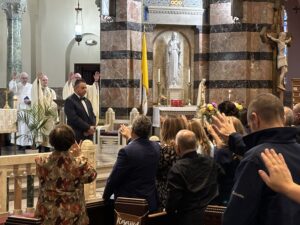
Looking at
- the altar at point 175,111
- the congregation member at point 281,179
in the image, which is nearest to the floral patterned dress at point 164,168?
the congregation member at point 281,179

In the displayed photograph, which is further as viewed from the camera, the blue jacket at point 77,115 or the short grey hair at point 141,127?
the blue jacket at point 77,115

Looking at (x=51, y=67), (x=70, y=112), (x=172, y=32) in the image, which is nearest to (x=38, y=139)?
(x=70, y=112)

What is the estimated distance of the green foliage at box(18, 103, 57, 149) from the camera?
11.3 metres

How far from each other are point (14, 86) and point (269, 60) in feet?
19.8

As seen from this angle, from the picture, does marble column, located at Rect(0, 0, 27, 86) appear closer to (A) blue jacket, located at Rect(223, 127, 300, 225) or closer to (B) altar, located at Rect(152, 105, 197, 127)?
(B) altar, located at Rect(152, 105, 197, 127)

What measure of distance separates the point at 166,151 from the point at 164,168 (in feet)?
0.54

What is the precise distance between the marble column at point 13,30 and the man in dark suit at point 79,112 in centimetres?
838

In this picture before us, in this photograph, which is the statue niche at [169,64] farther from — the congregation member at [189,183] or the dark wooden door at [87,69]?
the congregation member at [189,183]

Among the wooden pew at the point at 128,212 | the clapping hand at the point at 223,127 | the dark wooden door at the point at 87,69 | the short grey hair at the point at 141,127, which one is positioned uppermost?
the dark wooden door at the point at 87,69

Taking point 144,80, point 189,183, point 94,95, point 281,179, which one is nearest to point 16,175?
point 189,183

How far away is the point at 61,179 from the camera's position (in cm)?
425

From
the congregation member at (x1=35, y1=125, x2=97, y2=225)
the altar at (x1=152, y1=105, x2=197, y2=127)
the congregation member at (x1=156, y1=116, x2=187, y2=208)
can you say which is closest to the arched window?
the altar at (x1=152, y1=105, x2=197, y2=127)

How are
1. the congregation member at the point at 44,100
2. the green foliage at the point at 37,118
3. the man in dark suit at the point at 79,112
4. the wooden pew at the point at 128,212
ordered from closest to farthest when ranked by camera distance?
1. the wooden pew at the point at 128,212
2. the man in dark suit at the point at 79,112
3. the green foliage at the point at 37,118
4. the congregation member at the point at 44,100

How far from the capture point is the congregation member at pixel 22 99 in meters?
13.0
